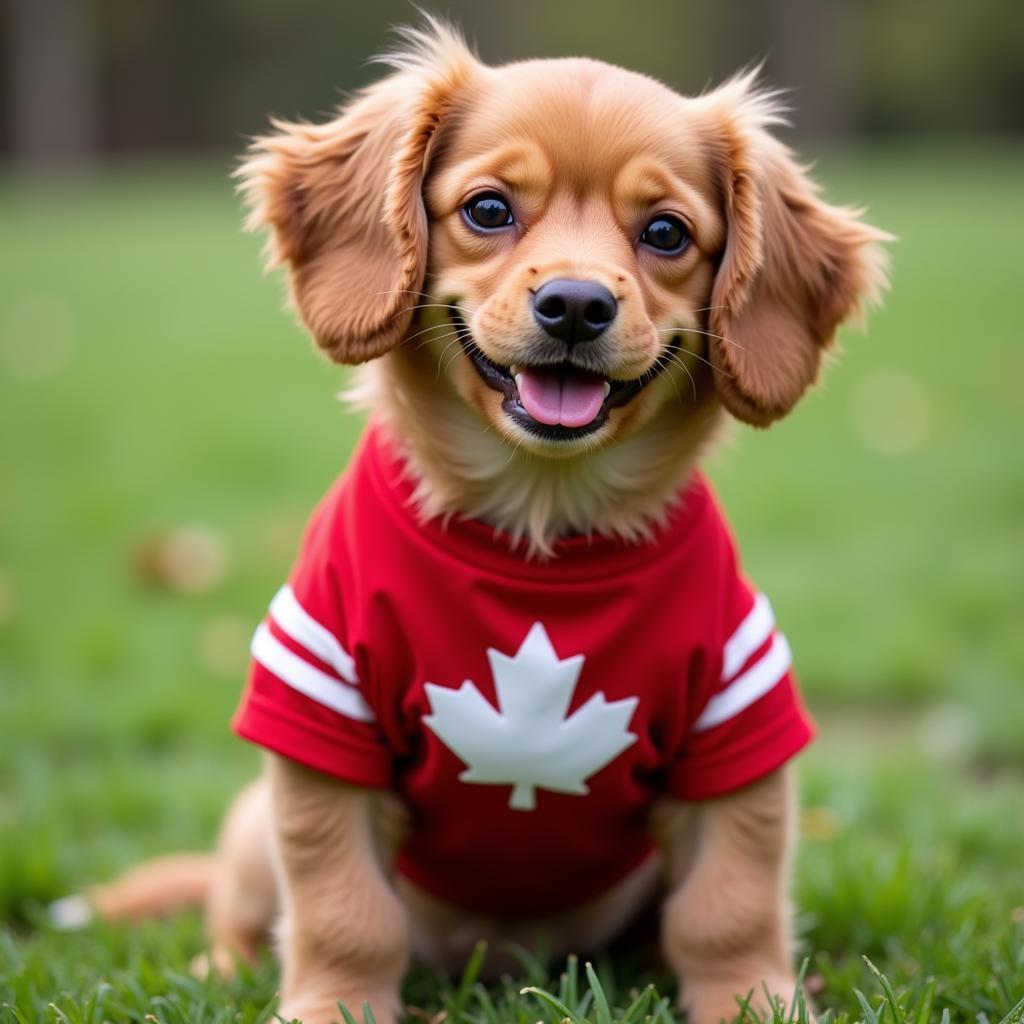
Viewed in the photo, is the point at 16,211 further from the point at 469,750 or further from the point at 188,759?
the point at 469,750

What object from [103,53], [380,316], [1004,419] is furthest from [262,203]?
[103,53]

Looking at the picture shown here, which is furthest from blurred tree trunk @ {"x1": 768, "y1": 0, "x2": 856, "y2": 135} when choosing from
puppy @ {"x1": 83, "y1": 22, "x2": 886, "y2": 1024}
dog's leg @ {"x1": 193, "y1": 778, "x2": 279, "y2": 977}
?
dog's leg @ {"x1": 193, "y1": 778, "x2": 279, "y2": 977}

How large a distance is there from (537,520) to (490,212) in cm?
59

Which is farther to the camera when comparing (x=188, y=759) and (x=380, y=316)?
(x=188, y=759)

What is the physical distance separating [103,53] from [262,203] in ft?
113

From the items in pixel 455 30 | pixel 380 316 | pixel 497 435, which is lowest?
pixel 497 435

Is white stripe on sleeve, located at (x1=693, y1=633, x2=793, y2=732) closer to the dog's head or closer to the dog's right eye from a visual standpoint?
the dog's head

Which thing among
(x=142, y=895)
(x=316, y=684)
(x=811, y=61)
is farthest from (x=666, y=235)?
(x=811, y=61)

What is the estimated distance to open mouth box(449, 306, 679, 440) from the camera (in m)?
2.49

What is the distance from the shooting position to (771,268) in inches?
107

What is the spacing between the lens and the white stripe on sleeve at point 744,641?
2.61 meters

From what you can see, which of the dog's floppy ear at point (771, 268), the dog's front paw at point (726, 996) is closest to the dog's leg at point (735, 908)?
the dog's front paw at point (726, 996)

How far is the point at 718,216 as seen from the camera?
2691 mm

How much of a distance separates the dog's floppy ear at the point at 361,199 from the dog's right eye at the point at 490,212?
11 cm
